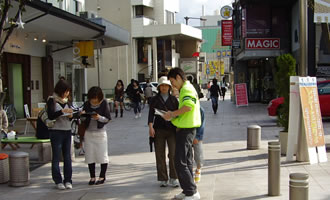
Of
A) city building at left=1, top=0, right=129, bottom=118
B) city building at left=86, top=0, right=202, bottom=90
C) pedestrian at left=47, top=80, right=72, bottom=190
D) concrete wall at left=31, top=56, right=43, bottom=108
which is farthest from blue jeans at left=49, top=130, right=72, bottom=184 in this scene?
city building at left=86, top=0, right=202, bottom=90

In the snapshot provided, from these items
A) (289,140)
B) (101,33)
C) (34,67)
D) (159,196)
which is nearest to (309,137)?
(289,140)

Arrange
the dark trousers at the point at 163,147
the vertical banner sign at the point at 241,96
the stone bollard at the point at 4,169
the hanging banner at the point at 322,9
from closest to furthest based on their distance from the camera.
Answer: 1. the dark trousers at the point at 163,147
2. the stone bollard at the point at 4,169
3. the hanging banner at the point at 322,9
4. the vertical banner sign at the point at 241,96

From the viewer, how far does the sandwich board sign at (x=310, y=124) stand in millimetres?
8625

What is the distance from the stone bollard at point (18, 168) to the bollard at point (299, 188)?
4.44 meters

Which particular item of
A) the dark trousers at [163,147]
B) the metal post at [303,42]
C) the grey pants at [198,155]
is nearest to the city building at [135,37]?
the metal post at [303,42]

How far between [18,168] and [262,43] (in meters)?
20.1

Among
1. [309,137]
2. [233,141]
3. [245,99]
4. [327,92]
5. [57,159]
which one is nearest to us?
[57,159]

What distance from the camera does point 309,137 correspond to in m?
8.62

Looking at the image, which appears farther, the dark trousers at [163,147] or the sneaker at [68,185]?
the sneaker at [68,185]

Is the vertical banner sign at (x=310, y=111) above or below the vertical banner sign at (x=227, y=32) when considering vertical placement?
below

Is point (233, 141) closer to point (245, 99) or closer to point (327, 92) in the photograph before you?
point (327, 92)

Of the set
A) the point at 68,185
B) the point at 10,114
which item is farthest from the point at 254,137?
the point at 10,114

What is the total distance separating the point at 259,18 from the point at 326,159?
732 inches

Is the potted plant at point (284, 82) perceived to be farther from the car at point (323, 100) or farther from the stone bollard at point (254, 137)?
the car at point (323, 100)
